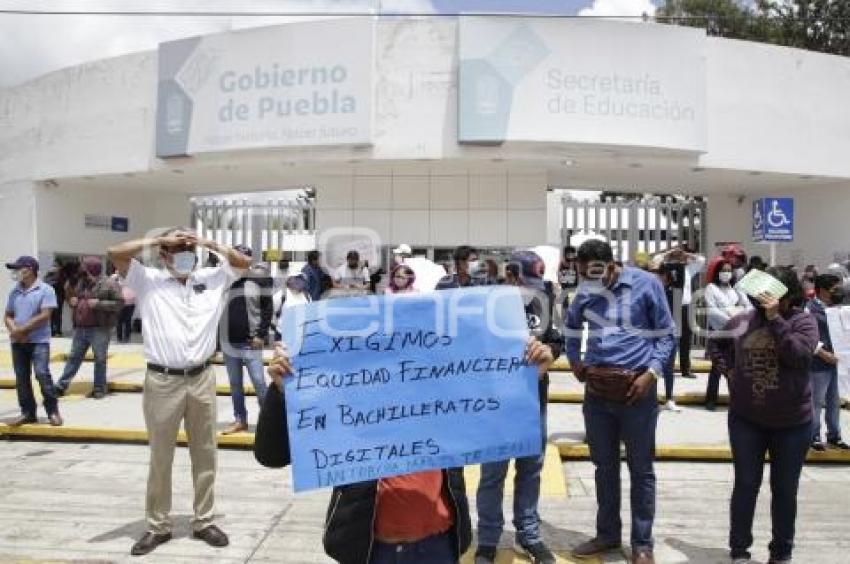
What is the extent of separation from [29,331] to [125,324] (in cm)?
964

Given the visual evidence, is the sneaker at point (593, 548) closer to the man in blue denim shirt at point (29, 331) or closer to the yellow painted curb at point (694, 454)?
the yellow painted curb at point (694, 454)

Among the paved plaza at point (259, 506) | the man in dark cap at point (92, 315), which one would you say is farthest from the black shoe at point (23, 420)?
the man in dark cap at point (92, 315)

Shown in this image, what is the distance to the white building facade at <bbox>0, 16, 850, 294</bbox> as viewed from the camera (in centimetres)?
1391

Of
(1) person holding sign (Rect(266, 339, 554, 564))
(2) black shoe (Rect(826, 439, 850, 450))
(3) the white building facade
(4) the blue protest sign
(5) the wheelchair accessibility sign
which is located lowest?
(2) black shoe (Rect(826, 439, 850, 450))

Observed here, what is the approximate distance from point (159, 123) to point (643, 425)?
43.5 feet

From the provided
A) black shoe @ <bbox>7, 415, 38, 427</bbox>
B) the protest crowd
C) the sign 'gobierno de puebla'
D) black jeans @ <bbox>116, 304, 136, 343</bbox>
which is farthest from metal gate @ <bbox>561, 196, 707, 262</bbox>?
the protest crowd

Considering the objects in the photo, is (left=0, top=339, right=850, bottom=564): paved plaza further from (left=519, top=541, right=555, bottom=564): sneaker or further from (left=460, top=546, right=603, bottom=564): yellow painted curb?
(left=519, top=541, right=555, bottom=564): sneaker

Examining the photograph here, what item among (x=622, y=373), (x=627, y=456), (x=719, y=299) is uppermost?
(x=719, y=299)

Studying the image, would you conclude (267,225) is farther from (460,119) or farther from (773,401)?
(773,401)

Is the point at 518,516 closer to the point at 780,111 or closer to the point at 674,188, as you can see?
the point at 780,111

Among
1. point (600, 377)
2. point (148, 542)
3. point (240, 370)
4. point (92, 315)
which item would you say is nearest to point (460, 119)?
point (92, 315)

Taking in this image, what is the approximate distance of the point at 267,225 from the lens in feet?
Result: 63.8

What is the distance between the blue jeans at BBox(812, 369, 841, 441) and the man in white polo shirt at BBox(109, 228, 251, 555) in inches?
203

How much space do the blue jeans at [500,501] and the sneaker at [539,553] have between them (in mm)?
24
